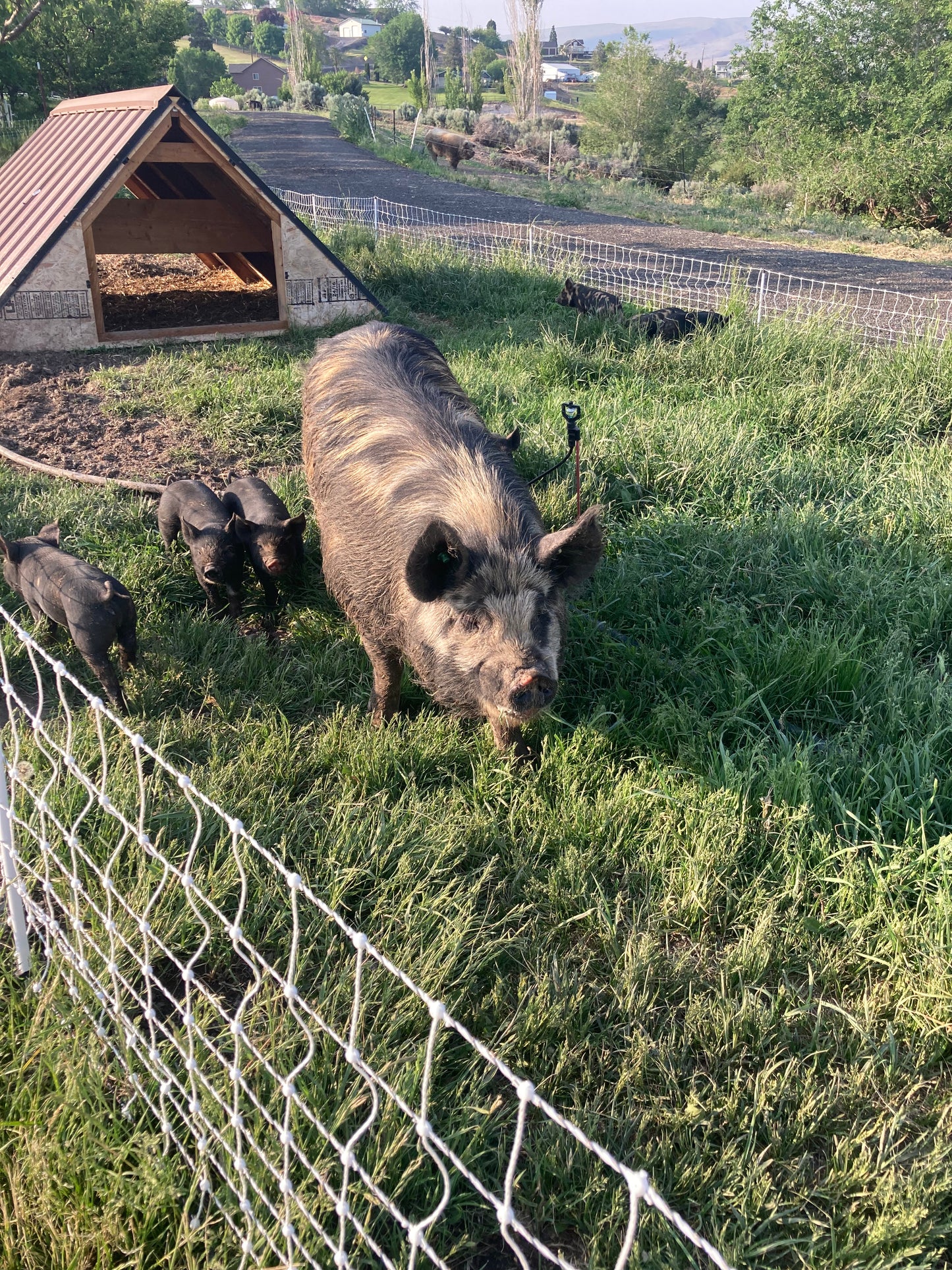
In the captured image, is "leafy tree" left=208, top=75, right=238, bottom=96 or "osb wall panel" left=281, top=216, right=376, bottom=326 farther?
"leafy tree" left=208, top=75, right=238, bottom=96

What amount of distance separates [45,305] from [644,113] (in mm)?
37702

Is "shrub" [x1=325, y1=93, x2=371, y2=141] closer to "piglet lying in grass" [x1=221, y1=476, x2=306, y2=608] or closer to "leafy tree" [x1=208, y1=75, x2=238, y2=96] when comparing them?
"leafy tree" [x1=208, y1=75, x2=238, y2=96]

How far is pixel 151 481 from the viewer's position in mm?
5922

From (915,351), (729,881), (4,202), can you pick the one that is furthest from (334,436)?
(4,202)

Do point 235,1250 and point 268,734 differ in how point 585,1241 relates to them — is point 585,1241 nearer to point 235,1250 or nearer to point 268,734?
point 235,1250

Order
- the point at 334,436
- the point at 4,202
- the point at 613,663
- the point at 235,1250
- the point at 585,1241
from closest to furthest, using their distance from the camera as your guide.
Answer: the point at 235,1250 → the point at 585,1241 → the point at 613,663 → the point at 334,436 → the point at 4,202

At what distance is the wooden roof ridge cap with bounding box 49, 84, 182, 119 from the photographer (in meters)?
7.79

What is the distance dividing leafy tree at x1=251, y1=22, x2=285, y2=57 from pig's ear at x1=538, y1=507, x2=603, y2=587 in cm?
11944

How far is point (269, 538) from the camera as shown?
4703 millimetres

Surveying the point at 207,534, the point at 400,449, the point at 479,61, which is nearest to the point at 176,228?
the point at 207,534

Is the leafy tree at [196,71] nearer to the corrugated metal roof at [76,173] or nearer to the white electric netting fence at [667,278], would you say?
the white electric netting fence at [667,278]

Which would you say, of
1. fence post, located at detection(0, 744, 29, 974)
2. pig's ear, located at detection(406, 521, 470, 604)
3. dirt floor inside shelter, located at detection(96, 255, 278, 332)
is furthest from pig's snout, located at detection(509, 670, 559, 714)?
dirt floor inside shelter, located at detection(96, 255, 278, 332)

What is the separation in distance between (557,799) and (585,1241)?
157 centimetres

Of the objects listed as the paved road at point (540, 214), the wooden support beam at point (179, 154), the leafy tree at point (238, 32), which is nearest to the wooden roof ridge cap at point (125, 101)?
the wooden support beam at point (179, 154)
